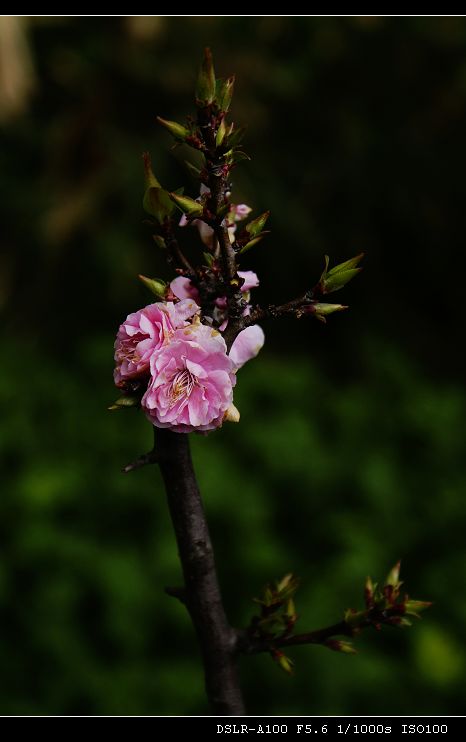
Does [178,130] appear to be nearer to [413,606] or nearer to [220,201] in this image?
[220,201]

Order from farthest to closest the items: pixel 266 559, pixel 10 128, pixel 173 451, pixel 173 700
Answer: pixel 10 128
pixel 266 559
pixel 173 700
pixel 173 451

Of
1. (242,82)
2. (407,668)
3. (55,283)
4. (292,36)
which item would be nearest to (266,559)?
(407,668)

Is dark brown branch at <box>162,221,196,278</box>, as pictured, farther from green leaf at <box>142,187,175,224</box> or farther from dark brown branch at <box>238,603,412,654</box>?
dark brown branch at <box>238,603,412,654</box>

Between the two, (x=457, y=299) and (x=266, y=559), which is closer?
(x=266, y=559)

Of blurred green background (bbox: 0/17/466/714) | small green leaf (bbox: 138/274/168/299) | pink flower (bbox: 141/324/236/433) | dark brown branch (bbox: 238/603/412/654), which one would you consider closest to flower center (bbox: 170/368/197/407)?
pink flower (bbox: 141/324/236/433)

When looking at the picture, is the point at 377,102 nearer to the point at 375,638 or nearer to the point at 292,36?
the point at 292,36

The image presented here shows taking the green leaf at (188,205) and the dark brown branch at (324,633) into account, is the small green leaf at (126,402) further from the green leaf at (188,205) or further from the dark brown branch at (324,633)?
the dark brown branch at (324,633)

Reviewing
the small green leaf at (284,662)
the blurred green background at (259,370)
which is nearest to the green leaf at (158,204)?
the small green leaf at (284,662)

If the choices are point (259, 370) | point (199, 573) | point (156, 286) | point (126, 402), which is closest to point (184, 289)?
point (156, 286)
